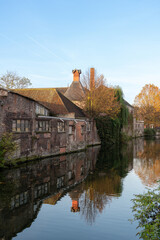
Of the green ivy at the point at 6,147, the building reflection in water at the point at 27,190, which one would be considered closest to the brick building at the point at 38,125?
the green ivy at the point at 6,147

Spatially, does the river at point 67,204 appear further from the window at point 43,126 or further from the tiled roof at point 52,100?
the tiled roof at point 52,100

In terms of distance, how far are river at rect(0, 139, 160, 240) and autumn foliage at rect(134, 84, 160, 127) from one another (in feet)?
168

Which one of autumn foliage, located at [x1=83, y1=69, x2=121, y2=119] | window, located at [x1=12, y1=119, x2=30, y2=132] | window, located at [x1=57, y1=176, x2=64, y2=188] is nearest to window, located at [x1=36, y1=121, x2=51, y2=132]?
window, located at [x1=12, y1=119, x2=30, y2=132]

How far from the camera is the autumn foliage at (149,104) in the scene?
6212 cm

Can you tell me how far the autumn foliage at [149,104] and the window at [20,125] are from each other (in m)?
50.3

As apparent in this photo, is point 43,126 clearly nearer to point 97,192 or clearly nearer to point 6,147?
point 6,147

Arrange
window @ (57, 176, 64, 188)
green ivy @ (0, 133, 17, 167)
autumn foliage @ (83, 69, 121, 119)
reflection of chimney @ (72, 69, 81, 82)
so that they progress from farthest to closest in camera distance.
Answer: reflection of chimney @ (72, 69, 81, 82)
autumn foliage @ (83, 69, 121, 119)
green ivy @ (0, 133, 17, 167)
window @ (57, 176, 64, 188)

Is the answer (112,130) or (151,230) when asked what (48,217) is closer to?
(151,230)

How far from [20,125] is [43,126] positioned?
308 cm

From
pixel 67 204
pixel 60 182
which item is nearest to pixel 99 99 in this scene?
pixel 60 182

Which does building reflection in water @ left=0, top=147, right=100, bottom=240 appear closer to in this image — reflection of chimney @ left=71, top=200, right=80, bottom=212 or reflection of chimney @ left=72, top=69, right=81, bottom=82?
reflection of chimney @ left=71, top=200, right=80, bottom=212

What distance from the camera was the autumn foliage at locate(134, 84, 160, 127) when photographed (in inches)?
2446

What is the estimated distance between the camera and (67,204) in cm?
823

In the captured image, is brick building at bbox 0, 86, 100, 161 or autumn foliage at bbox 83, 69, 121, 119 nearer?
brick building at bbox 0, 86, 100, 161
